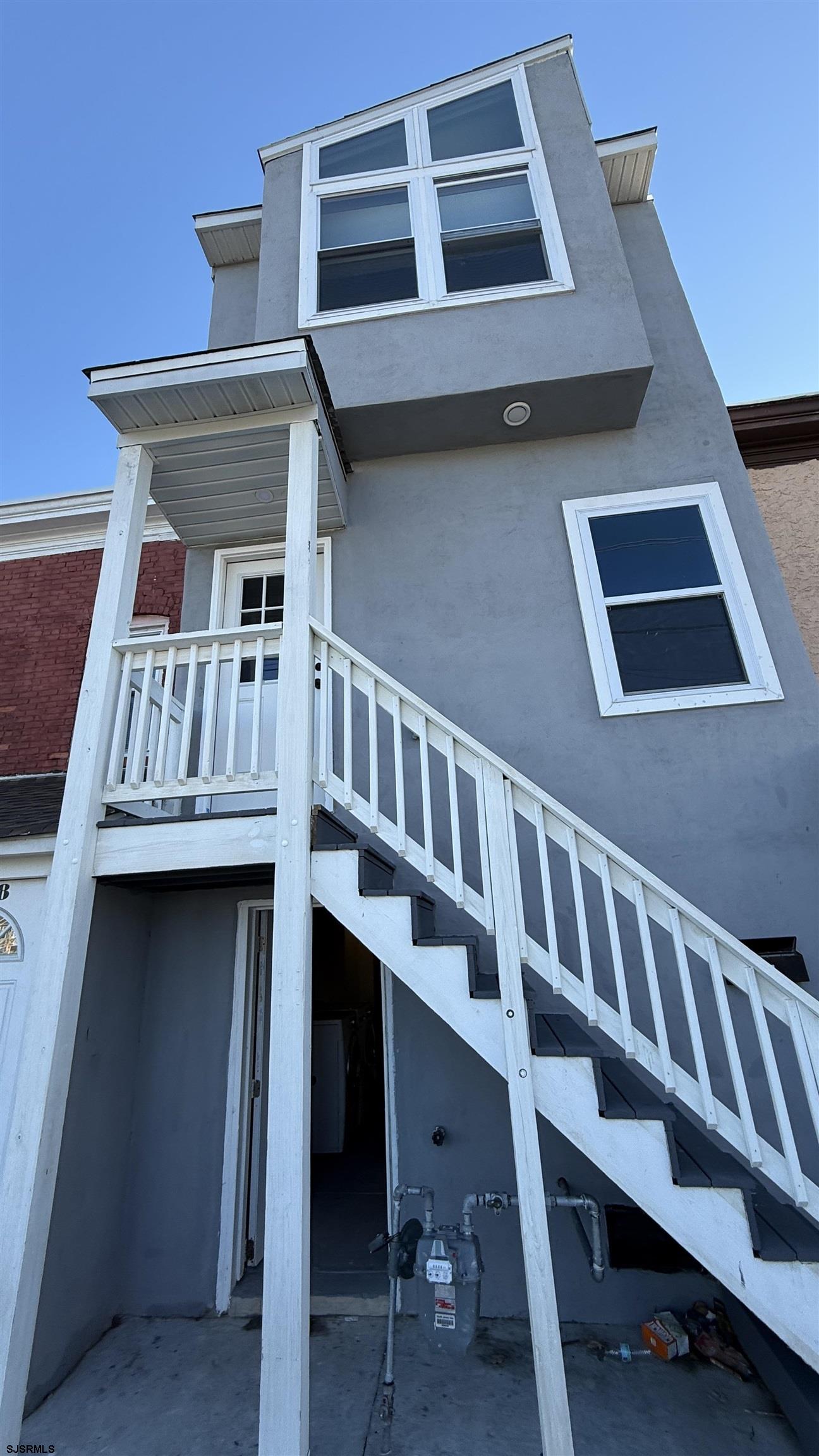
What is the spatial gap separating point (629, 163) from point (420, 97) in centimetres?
202

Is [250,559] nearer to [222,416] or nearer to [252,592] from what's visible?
[252,592]

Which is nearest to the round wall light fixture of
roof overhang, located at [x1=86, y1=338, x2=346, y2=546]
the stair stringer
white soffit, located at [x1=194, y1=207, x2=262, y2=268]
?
roof overhang, located at [x1=86, y1=338, x2=346, y2=546]

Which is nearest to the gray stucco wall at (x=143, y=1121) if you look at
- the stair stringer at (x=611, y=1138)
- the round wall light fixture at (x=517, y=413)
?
the stair stringer at (x=611, y=1138)

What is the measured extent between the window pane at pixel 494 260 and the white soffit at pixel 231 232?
203 centimetres

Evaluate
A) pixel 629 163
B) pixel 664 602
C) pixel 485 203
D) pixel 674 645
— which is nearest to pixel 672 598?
pixel 664 602

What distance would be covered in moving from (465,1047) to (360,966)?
19.7 ft

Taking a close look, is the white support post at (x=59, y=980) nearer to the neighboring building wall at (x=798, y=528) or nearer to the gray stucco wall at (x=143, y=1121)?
the gray stucco wall at (x=143, y=1121)

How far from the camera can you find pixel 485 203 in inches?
226

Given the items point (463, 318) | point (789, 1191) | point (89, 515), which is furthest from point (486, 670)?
point (89, 515)

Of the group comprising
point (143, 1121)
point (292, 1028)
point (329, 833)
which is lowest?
point (143, 1121)

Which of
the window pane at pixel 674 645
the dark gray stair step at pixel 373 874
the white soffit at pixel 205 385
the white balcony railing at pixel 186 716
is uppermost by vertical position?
the white soffit at pixel 205 385

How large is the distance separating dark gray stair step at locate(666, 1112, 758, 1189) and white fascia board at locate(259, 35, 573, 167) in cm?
814

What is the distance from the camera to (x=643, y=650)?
4746mm

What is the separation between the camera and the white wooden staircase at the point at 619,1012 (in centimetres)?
248
